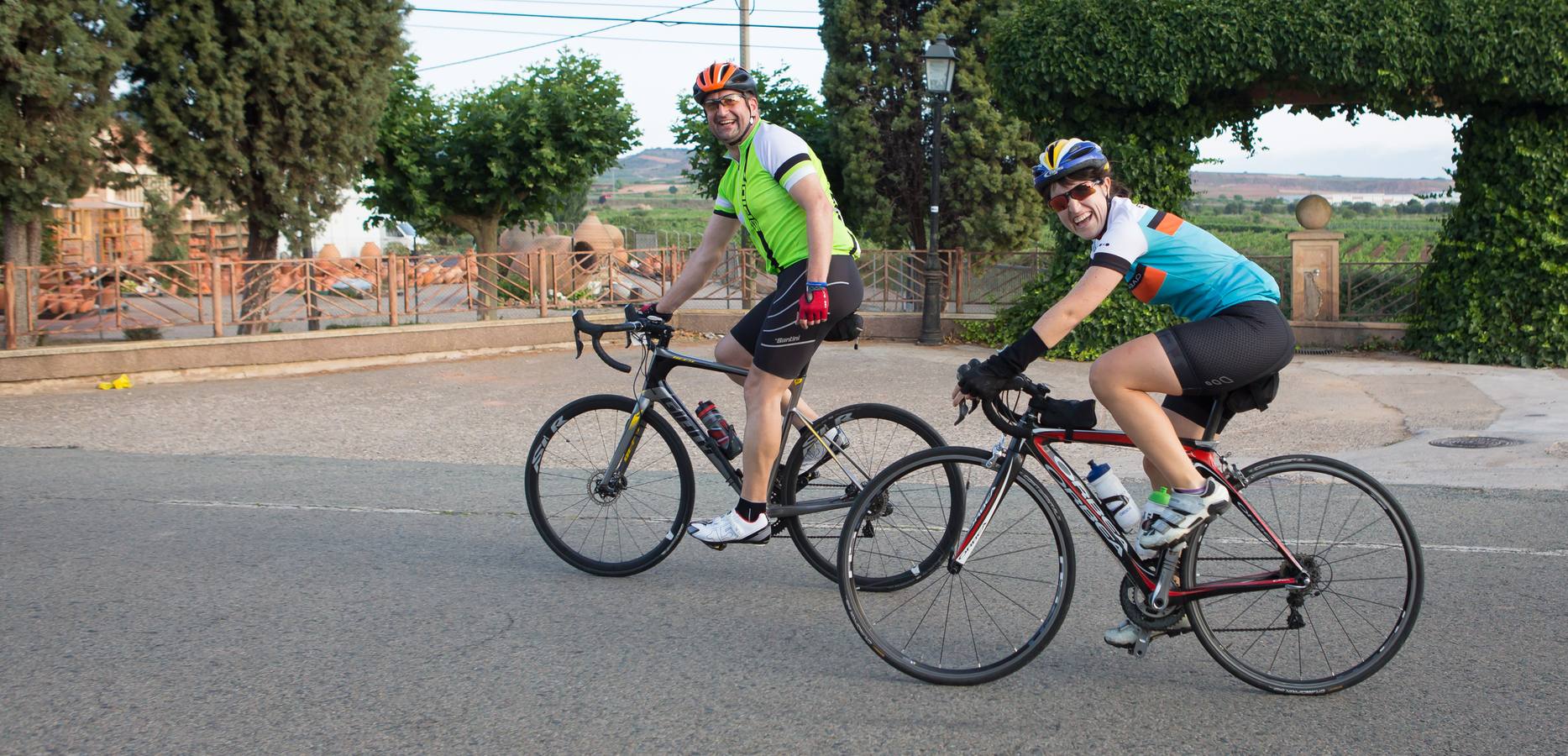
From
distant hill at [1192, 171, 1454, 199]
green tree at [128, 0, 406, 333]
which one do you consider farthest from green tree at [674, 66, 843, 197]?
distant hill at [1192, 171, 1454, 199]

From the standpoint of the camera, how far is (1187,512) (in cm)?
411

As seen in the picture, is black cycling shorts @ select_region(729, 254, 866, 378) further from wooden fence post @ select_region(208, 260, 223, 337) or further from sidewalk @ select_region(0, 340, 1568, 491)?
wooden fence post @ select_region(208, 260, 223, 337)

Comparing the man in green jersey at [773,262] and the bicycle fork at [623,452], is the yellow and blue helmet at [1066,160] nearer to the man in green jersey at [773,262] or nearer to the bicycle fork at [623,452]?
the man in green jersey at [773,262]

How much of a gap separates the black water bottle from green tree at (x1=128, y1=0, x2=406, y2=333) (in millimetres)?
9977

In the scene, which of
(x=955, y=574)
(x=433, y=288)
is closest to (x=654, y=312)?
(x=955, y=574)

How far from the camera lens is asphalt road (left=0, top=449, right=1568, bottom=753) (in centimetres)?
394

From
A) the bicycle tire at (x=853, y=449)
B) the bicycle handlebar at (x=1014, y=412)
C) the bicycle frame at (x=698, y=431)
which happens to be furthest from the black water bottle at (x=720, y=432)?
the bicycle handlebar at (x=1014, y=412)

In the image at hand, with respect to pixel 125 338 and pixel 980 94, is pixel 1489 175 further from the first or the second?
pixel 125 338

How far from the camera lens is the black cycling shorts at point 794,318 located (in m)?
5.07

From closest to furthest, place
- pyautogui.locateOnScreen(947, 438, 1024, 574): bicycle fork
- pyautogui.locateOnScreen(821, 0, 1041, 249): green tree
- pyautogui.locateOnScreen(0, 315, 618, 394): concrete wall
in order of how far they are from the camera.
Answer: pyautogui.locateOnScreen(947, 438, 1024, 574): bicycle fork
pyautogui.locateOnScreen(0, 315, 618, 394): concrete wall
pyautogui.locateOnScreen(821, 0, 1041, 249): green tree

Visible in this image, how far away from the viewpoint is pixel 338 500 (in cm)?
740

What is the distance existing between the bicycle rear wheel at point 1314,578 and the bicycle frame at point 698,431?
152 centimetres

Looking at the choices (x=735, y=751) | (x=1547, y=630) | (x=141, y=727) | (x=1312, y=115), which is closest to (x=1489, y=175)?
(x=1312, y=115)

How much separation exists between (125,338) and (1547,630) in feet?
42.2
